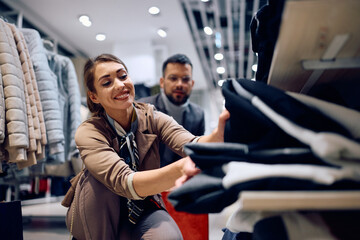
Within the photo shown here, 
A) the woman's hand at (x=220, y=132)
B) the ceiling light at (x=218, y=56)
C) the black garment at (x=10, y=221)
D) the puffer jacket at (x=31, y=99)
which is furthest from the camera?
the ceiling light at (x=218, y=56)

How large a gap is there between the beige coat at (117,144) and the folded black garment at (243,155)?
1.36ft

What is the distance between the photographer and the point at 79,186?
46.8 inches

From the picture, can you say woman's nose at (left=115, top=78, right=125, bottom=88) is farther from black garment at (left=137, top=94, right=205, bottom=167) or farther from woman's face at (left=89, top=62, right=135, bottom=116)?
black garment at (left=137, top=94, right=205, bottom=167)

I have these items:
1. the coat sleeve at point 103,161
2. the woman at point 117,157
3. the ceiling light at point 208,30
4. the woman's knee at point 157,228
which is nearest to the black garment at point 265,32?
the woman at point 117,157

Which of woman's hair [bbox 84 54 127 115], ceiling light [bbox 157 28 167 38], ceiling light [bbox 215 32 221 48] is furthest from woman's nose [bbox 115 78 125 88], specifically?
ceiling light [bbox 215 32 221 48]

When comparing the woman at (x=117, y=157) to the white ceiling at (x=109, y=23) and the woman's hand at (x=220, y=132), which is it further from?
the white ceiling at (x=109, y=23)

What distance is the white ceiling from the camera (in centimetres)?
339

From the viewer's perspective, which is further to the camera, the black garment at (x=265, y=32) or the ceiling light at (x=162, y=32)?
the ceiling light at (x=162, y=32)

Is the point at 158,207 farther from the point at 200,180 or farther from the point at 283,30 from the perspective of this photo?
the point at 283,30

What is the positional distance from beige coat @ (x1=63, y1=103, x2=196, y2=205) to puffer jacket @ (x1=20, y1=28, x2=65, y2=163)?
736 millimetres

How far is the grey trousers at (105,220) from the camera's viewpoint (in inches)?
42.5

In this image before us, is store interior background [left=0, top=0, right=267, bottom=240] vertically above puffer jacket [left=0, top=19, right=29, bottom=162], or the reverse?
store interior background [left=0, top=0, right=267, bottom=240]

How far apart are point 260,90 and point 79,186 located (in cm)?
92

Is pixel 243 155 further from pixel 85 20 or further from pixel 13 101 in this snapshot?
pixel 85 20
